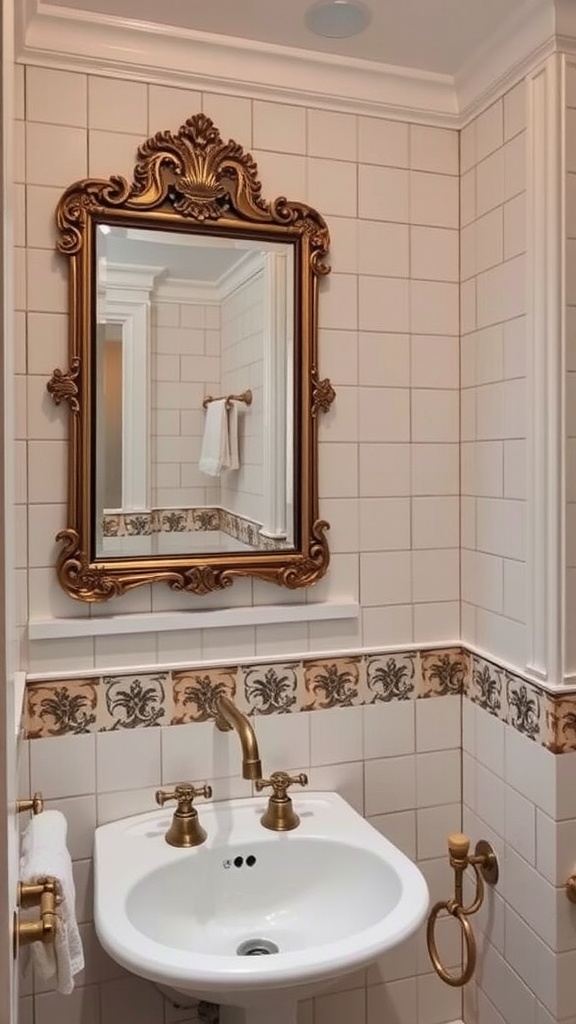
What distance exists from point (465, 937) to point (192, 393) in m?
1.28

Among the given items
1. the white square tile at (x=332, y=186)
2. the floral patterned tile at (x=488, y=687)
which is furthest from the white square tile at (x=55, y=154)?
the floral patterned tile at (x=488, y=687)

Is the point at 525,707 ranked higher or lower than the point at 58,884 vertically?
higher

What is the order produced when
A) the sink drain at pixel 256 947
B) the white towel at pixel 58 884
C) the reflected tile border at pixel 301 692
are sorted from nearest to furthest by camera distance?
the white towel at pixel 58 884 < the sink drain at pixel 256 947 < the reflected tile border at pixel 301 692

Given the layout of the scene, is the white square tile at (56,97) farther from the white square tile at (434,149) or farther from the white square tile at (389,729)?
the white square tile at (389,729)

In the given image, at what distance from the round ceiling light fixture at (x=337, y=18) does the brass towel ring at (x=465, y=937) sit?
1.78m

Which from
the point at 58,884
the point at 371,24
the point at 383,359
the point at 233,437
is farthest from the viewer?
the point at 383,359

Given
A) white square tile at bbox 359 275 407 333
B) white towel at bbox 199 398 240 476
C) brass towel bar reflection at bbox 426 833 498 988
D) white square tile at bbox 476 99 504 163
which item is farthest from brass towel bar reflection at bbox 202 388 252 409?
brass towel bar reflection at bbox 426 833 498 988

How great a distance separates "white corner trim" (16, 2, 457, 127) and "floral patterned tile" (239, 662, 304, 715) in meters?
1.19

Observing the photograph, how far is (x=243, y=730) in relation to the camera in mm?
1453

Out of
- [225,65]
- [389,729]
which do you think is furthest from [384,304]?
[389,729]

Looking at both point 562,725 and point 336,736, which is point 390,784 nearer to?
point 336,736

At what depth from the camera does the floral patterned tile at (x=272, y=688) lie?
66.4 inches

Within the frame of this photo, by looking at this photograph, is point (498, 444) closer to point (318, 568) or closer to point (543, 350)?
point (543, 350)

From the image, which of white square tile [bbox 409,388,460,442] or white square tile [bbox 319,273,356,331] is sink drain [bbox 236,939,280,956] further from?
white square tile [bbox 319,273,356,331]
